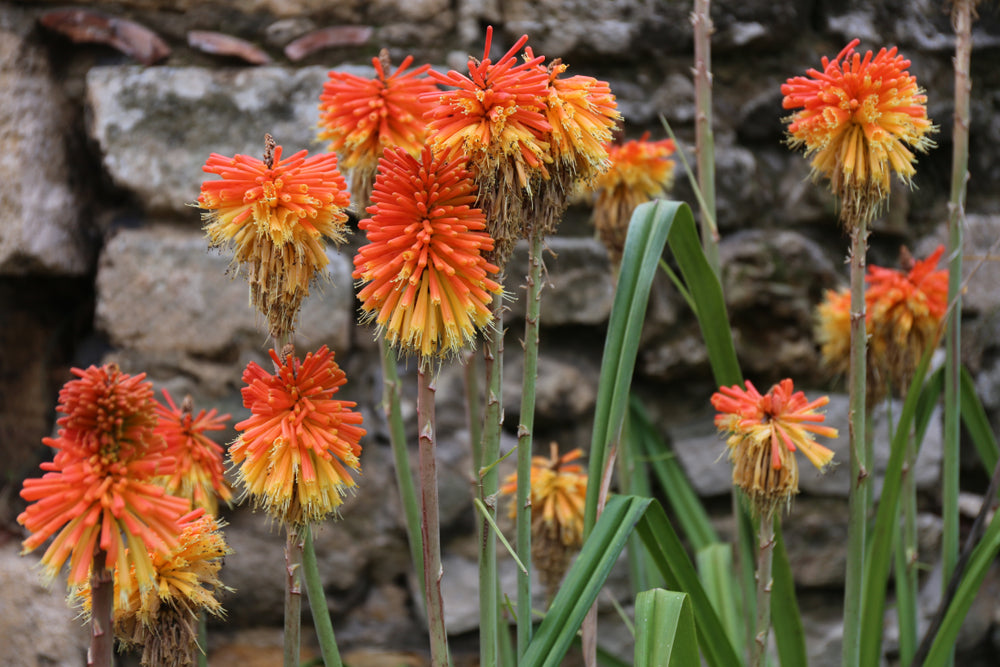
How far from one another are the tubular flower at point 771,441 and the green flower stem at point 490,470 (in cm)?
32

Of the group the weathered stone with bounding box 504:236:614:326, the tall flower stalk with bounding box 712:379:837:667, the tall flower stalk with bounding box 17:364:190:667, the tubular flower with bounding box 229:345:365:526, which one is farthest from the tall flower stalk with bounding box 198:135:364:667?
the weathered stone with bounding box 504:236:614:326

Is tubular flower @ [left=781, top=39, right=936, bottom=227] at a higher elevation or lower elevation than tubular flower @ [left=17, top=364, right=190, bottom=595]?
higher

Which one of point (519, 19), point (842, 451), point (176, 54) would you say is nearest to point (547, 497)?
point (842, 451)

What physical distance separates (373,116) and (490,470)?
0.51 meters

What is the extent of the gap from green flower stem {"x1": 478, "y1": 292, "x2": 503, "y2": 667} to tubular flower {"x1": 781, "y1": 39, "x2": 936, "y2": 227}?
50 cm

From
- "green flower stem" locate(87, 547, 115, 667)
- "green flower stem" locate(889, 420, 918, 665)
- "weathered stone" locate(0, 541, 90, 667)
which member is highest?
"green flower stem" locate(87, 547, 115, 667)

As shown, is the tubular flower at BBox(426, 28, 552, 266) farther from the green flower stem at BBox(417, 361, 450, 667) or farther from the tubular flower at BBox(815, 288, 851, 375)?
the tubular flower at BBox(815, 288, 851, 375)

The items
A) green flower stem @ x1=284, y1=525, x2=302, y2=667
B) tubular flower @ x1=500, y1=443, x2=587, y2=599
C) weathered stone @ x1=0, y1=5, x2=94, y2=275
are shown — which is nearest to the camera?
green flower stem @ x1=284, y1=525, x2=302, y2=667

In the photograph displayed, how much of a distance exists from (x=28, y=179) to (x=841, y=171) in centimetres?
154

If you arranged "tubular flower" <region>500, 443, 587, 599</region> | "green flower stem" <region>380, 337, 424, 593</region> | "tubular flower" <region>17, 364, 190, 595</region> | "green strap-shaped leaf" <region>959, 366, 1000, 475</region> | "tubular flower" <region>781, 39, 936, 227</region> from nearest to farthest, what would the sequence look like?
"tubular flower" <region>17, 364, 190, 595</region> → "tubular flower" <region>781, 39, 936, 227</region> → "green flower stem" <region>380, 337, 424, 593</region> → "tubular flower" <region>500, 443, 587, 599</region> → "green strap-shaped leaf" <region>959, 366, 1000, 475</region>

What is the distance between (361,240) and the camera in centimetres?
163

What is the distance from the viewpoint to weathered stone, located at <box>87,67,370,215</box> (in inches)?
62.8

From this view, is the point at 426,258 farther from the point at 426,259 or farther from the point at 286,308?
the point at 286,308

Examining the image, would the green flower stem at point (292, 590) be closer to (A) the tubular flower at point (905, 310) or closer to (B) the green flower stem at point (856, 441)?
(B) the green flower stem at point (856, 441)
